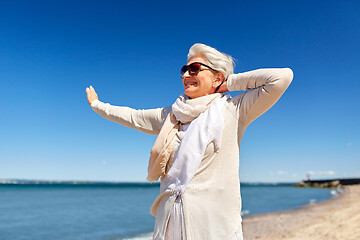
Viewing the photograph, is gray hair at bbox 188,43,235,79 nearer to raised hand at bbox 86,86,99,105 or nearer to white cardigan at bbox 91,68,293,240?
white cardigan at bbox 91,68,293,240

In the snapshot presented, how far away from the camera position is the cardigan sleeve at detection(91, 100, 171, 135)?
203 cm

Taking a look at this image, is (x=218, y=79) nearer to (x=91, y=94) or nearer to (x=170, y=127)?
(x=170, y=127)

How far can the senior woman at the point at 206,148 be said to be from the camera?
5.31ft

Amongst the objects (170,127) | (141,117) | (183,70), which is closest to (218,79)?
(183,70)

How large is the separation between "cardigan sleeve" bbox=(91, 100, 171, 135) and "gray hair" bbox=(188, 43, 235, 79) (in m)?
0.41

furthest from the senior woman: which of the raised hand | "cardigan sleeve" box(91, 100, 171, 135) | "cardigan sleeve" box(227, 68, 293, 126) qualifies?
the raised hand

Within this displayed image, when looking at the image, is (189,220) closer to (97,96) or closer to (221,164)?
(221,164)

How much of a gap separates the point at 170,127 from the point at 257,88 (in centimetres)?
56

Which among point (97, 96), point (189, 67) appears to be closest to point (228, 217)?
point (189, 67)

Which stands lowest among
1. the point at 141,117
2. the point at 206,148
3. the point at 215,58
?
the point at 206,148

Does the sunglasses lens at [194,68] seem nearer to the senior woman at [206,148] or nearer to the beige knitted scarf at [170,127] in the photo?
the senior woman at [206,148]

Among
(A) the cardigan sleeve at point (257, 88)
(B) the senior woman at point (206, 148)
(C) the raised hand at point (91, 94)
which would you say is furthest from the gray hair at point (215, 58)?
(C) the raised hand at point (91, 94)

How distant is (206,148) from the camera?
5.52 ft

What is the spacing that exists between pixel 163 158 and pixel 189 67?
0.61 m
